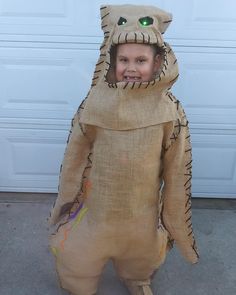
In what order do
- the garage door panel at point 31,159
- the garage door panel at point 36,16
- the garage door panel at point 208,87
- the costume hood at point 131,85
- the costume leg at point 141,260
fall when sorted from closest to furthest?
the costume hood at point 131,85 < the costume leg at point 141,260 < the garage door panel at point 36,16 < the garage door panel at point 208,87 < the garage door panel at point 31,159

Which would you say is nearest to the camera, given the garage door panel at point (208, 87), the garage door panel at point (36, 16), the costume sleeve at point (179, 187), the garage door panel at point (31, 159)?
the costume sleeve at point (179, 187)

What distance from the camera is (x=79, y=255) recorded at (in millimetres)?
1989

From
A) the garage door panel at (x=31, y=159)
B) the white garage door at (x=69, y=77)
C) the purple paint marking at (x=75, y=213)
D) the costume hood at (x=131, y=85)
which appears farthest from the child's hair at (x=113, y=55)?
the garage door panel at (x=31, y=159)

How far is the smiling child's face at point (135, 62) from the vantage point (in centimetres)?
172

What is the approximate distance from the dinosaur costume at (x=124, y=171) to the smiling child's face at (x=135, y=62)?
Result: 4 centimetres

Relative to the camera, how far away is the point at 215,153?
3316 millimetres

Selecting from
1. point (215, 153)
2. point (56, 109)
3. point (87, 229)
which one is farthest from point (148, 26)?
point (215, 153)

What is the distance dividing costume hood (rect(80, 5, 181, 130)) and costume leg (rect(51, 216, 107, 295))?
55cm

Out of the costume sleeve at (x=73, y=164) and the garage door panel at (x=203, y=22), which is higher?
the garage door panel at (x=203, y=22)

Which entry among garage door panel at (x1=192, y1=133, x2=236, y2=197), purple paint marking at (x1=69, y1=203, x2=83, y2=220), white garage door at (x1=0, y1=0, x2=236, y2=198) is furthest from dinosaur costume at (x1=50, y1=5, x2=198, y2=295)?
garage door panel at (x1=192, y1=133, x2=236, y2=197)

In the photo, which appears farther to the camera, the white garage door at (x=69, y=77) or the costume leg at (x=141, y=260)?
the white garage door at (x=69, y=77)

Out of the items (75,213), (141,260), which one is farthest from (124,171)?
(141,260)

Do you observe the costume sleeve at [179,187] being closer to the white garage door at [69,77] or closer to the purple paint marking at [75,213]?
the purple paint marking at [75,213]

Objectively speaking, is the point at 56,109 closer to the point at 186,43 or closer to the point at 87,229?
the point at 186,43
